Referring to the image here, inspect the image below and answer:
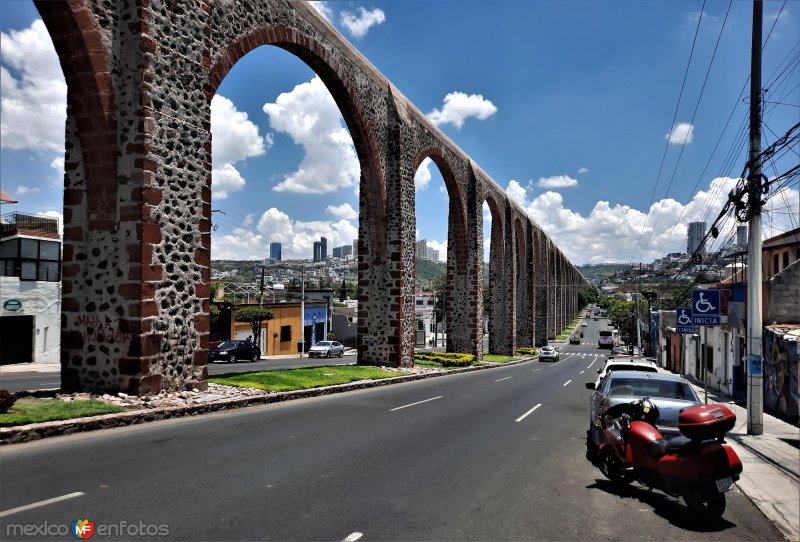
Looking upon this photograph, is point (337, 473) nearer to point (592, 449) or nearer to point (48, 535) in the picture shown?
point (48, 535)

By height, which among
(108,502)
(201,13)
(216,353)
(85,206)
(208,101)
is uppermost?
(201,13)

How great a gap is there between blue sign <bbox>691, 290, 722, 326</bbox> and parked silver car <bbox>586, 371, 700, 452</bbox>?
14.5 ft

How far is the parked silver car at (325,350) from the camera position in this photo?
43.1 metres

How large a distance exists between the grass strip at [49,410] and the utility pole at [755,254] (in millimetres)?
12341

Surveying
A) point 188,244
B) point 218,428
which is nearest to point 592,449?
point 218,428

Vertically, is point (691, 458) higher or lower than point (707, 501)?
higher

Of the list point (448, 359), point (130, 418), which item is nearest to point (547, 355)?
point (448, 359)

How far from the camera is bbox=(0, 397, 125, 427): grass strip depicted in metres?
7.24

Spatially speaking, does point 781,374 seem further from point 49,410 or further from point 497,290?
point 497,290

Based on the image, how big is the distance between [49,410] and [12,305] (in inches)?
988

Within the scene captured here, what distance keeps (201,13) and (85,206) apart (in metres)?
4.96

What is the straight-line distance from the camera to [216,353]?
34281 millimetres

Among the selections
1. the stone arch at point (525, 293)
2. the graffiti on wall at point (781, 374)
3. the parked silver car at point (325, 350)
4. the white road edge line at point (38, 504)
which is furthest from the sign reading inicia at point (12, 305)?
the stone arch at point (525, 293)

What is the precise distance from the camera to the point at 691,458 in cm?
527
